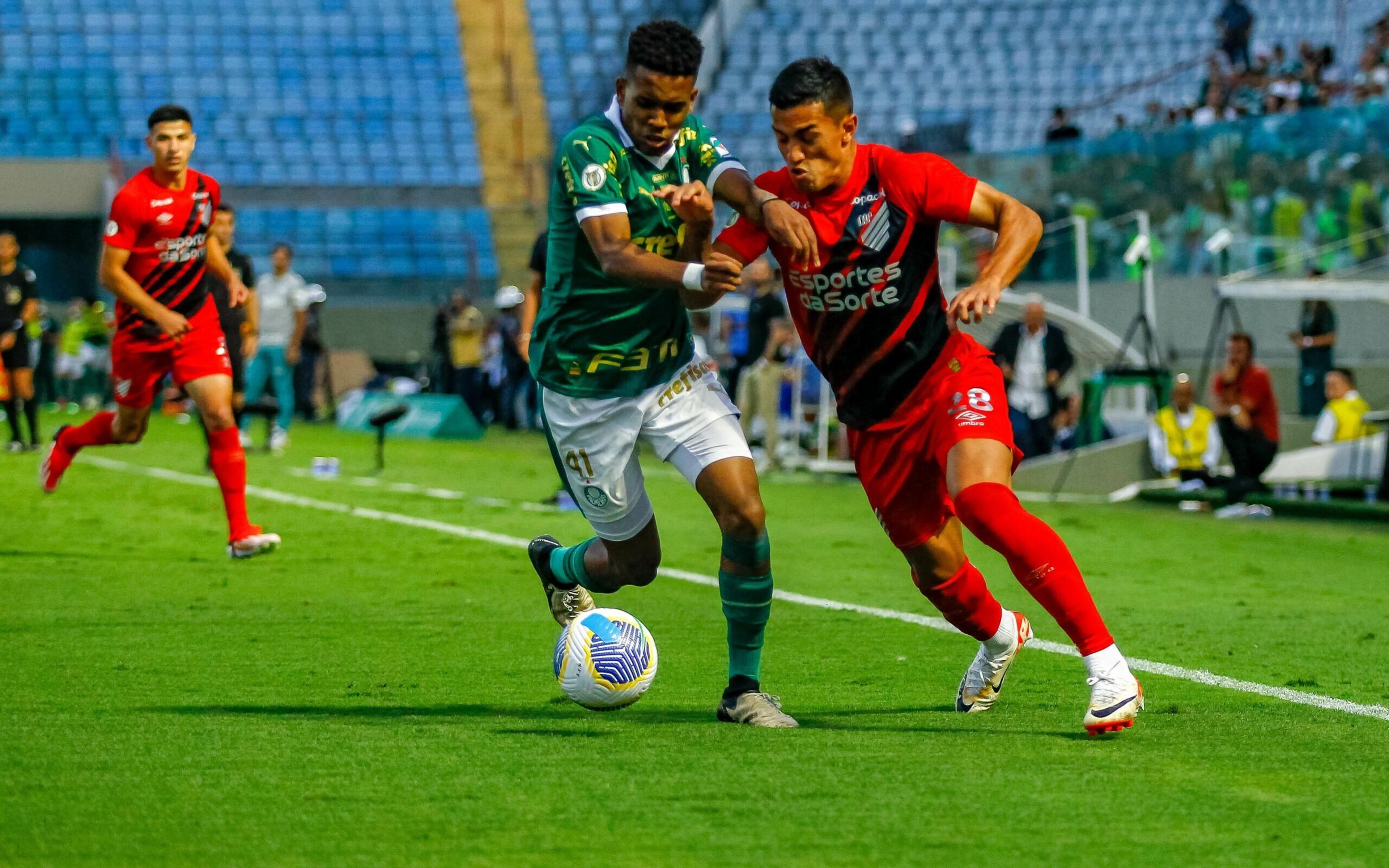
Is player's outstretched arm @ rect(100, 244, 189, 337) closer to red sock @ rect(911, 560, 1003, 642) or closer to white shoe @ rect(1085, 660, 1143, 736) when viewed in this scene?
red sock @ rect(911, 560, 1003, 642)

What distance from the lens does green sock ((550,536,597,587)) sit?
607 cm

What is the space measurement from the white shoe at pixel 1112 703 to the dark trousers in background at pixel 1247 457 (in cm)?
977

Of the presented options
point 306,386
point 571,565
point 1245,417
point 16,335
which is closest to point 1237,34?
point 1245,417

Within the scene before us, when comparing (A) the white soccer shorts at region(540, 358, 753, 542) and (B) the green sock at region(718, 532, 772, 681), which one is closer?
(B) the green sock at region(718, 532, 772, 681)

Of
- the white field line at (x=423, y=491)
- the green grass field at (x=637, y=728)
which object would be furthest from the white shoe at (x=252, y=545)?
the white field line at (x=423, y=491)

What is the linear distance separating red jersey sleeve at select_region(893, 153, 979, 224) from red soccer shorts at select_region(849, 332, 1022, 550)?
0.43 meters

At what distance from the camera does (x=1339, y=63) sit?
24922mm

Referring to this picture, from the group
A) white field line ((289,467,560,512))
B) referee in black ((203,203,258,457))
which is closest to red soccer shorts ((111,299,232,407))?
referee in black ((203,203,258,457))

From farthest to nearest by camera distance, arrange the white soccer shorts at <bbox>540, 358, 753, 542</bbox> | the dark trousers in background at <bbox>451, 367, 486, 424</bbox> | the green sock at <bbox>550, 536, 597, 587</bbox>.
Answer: the dark trousers in background at <bbox>451, 367, 486, 424</bbox> → the green sock at <bbox>550, 536, 597, 587</bbox> → the white soccer shorts at <bbox>540, 358, 753, 542</bbox>

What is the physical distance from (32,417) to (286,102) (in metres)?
16.1

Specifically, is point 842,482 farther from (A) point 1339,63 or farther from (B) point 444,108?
(B) point 444,108

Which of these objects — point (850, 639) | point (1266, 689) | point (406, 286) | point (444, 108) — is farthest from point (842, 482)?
point (444, 108)

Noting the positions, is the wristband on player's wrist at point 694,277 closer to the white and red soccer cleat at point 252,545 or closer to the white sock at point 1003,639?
the white sock at point 1003,639

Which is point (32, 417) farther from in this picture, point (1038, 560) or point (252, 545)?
point (1038, 560)
